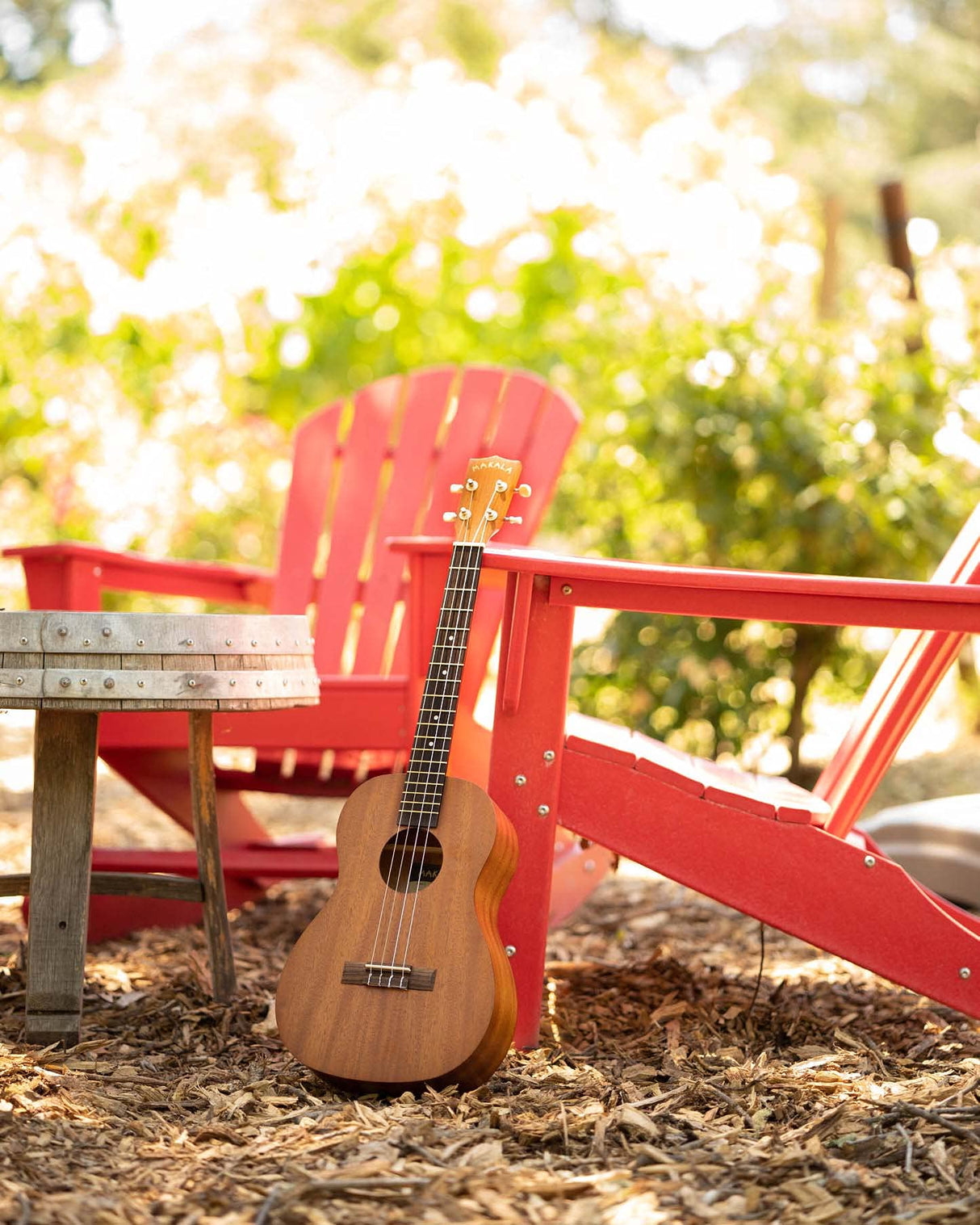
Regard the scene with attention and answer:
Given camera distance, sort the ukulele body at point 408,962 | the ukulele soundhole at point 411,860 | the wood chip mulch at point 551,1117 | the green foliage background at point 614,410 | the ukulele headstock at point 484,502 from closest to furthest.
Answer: the wood chip mulch at point 551,1117, the ukulele body at point 408,962, the ukulele soundhole at point 411,860, the ukulele headstock at point 484,502, the green foliage background at point 614,410

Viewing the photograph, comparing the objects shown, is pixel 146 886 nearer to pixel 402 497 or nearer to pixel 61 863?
pixel 61 863

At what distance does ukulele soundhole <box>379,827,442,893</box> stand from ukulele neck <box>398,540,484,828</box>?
0.10 ft

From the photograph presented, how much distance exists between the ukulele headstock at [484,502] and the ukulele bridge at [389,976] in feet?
2.16

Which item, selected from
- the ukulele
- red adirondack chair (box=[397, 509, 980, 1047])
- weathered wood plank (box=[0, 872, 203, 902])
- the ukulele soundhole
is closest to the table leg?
weathered wood plank (box=[0, 872, 203, 902])

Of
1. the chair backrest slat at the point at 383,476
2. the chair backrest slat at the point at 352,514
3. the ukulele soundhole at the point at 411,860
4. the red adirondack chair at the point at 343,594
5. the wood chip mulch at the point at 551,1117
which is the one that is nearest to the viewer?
the wood chip mulch at the point at 551,1117

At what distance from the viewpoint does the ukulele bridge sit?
1.68 m

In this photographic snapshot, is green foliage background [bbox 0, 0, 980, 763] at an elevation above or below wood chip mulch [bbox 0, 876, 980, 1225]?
above

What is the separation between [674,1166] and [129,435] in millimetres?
4309

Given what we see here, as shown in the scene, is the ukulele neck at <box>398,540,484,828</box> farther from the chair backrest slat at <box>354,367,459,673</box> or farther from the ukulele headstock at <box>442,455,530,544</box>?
the chair backrest slat at <box>354,367,459,673</box>

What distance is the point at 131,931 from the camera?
258 centimetres

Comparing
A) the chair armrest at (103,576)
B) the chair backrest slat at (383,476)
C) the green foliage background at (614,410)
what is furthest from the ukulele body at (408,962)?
the green foliage background at (614,410)

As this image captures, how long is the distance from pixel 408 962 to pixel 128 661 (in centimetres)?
53

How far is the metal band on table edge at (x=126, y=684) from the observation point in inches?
66.4

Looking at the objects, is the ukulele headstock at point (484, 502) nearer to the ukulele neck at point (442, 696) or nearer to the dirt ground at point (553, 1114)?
the ukulele neck at point (442, 696)
